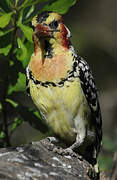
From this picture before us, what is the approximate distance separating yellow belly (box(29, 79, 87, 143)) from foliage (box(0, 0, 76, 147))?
446 millimetres

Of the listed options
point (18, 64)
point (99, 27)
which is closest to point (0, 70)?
point (18, 64)

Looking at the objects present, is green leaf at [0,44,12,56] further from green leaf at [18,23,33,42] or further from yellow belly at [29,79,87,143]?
yellow belly at [29,79,87,143]

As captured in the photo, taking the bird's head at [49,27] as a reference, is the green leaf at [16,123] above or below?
below

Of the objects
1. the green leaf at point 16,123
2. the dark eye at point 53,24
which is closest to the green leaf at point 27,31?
the dark eye at point 53,24

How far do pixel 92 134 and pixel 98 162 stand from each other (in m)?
0.69

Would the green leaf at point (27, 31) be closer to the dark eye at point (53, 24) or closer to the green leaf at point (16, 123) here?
the dark eye at point (53, 24)

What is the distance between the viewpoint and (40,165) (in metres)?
4.88

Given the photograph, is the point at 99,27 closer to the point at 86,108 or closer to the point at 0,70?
the point at 0,70

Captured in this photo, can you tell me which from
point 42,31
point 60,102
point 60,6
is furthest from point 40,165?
point 60,6

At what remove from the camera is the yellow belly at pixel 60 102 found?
5570 millimetres

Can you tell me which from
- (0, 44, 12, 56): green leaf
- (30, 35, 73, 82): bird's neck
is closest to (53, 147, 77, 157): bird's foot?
(30, 35, 73, 82): bird's neck

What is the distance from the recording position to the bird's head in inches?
216

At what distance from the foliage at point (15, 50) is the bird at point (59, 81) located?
22cm

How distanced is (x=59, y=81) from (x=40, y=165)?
1.05 m
